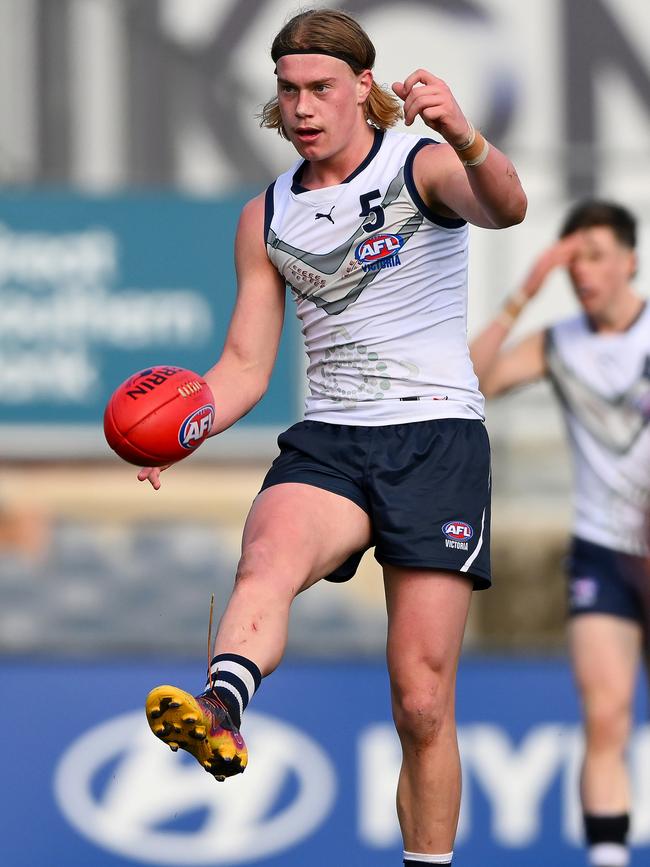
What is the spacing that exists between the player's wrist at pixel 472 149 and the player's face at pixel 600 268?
2.62 meters

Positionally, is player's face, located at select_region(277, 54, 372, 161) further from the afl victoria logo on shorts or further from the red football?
the afl victoria logo on shorts

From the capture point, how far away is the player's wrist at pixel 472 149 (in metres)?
3.99

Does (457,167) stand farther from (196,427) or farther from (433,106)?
(196,427)

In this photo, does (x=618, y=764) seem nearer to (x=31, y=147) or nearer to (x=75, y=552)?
(x=75, y=552)

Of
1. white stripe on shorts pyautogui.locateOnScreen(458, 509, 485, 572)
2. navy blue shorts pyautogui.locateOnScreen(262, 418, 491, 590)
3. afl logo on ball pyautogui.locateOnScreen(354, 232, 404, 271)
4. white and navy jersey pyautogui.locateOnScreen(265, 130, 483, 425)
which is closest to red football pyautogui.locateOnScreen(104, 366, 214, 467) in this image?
navy blue shorts pyautogui.locateOnScreen(262, 418, 491, 590)

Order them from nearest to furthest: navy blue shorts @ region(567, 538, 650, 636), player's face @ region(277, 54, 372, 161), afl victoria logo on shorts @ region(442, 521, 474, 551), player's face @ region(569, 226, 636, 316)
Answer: player's face @ region(277, 54, 372, 161), afl victoria logo on shorts @ region(442, 521, 474, 551), navy blue shorts @ region(567, 538, 650, 636), player's face @ region(569, 226, 636, 316)

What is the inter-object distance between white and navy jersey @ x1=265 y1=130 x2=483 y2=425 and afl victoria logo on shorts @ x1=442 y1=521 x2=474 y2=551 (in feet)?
1.00

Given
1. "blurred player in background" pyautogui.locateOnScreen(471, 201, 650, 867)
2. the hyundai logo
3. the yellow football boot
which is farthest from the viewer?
the hyundai logo

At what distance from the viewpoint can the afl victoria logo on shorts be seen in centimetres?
434

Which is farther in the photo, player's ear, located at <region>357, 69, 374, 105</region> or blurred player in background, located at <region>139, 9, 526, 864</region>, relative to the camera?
player's ear, located at <region>357, 69, 374, 105</region>

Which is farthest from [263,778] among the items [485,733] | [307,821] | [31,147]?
[31,147]

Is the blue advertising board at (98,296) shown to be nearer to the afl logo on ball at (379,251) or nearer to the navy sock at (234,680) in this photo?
the afl logo on ball at (379,251)

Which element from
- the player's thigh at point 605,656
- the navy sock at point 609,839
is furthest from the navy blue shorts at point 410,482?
the navy sock at point 609,839

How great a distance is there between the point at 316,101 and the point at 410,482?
1.03 meters
